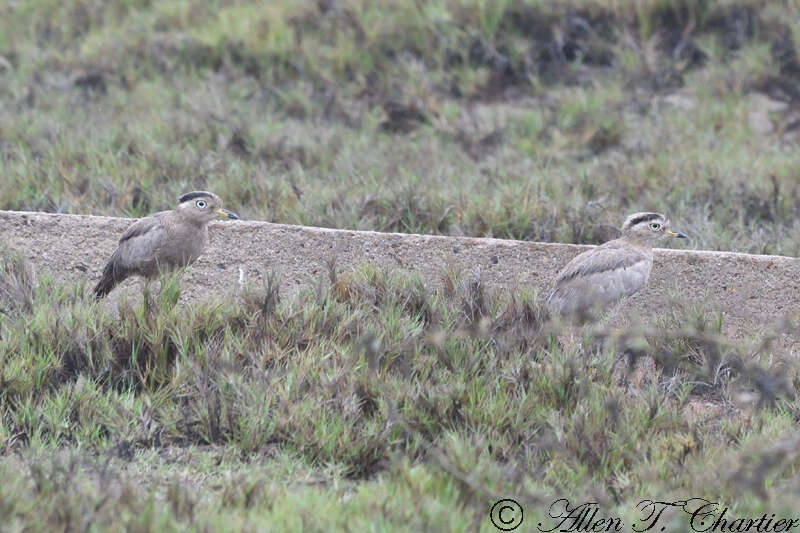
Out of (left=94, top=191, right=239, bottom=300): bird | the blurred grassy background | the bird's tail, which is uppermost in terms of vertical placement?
(left=94, top=191, right=239, bottom=300): bird

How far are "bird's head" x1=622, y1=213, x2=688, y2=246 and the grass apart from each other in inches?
22.1

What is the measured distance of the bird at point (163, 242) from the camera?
6418mm

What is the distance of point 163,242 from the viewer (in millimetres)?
6434

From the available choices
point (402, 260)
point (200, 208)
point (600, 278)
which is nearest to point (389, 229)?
point (402, 260)

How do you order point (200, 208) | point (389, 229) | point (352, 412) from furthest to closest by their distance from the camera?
point (389, 229) < point (200, 208) < point (352, 412)

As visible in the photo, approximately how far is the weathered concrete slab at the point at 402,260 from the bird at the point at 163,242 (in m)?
0.29

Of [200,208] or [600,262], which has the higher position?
[200,208]

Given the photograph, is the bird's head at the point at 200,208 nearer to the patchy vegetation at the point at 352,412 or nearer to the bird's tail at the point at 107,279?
the bird's tail at the point at 107,279

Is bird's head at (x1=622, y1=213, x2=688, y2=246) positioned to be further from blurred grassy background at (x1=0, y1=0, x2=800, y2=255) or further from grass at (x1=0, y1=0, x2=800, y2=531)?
blurred grassy background at (x1=0, y1=0, x2=800, y2=255)

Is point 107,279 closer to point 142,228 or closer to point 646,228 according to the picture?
point 142,228

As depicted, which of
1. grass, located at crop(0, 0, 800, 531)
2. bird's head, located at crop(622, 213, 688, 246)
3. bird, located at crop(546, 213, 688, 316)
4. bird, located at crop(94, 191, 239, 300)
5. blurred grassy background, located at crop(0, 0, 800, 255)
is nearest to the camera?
grass, located at crop(0, 0, 800, 531)

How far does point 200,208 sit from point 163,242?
1.07 ft

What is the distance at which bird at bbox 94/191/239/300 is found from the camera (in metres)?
6.42

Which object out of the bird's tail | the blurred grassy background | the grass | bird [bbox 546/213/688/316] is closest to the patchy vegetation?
the grass
